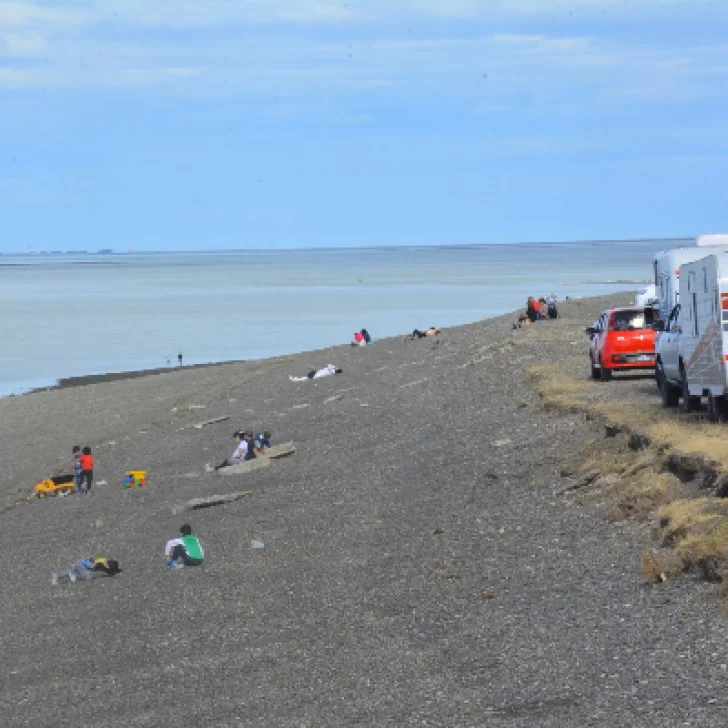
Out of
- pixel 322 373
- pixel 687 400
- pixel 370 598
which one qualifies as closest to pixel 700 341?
pixel 687 400

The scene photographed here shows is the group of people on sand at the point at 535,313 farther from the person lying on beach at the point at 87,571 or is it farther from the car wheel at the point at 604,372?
the person lying on beach at the point at 87,571

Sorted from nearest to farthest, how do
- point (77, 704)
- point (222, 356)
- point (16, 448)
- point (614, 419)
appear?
point (77, 704), point (614, 419), point (16, 448), point (222, 356)

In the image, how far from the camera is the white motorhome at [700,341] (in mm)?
17734

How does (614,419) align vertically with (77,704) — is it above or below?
above

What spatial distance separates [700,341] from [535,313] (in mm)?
27813

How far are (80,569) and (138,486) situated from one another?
26.1 feet

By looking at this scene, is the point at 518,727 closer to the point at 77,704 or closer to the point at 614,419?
the point at 77,704

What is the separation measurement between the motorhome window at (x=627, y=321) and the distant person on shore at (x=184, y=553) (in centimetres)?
1322

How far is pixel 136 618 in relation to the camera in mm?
14328

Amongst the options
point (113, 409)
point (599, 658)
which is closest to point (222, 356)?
point (113, 409)

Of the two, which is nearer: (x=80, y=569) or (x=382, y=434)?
(x=80, y=569)

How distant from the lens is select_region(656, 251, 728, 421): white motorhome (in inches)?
698

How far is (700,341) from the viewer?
62.4 feet

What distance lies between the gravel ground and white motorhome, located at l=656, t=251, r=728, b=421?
1675 mm
